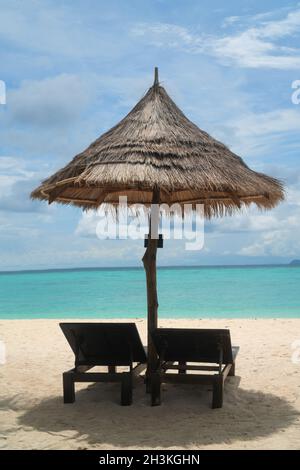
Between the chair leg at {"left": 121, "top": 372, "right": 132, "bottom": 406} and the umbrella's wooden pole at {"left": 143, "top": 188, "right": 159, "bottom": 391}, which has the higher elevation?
the umbrella's wooden pole at {"left": 143, "top": 188, "right": 159, "bottom": 391}

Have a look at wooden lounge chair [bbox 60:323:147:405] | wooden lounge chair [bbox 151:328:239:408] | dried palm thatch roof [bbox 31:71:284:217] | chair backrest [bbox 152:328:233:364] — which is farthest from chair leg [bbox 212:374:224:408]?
dried palm thatch roof [bbox 31:71:284:217]

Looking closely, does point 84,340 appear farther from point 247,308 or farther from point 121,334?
point 247,308

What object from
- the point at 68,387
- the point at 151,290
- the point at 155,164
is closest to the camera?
the point at 155,164

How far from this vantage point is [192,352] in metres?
4.90

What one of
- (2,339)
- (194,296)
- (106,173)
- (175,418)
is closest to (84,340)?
(175,418)

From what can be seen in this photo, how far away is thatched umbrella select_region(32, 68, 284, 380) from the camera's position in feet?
15.3

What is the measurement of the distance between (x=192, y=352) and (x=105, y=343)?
30.3 inches

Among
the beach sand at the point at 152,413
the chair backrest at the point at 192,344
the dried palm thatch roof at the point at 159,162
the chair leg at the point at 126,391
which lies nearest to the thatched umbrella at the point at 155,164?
the dried palm thatch roof at the point at 159,162

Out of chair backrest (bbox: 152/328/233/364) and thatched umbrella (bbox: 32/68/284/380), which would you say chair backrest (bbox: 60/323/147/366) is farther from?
thatched umbrella (bbox: 32/68/284/380)

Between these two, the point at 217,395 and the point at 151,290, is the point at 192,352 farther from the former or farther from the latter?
the point at 151,290

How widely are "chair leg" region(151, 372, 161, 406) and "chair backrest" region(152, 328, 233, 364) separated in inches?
7.3

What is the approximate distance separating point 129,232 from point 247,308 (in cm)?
1746

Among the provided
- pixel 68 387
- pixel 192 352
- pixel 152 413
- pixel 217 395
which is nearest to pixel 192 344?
pixel 192 352

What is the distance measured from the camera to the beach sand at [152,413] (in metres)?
3.95
